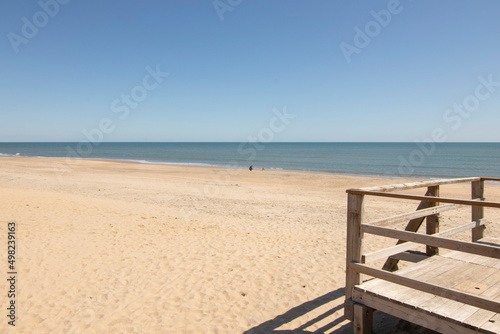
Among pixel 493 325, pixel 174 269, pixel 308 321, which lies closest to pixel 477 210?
pixel 493 325

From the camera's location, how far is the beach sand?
4391 mm

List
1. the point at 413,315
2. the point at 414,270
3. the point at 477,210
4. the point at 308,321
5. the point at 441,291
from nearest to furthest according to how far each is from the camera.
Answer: the point at 441,291 → the point at 413,315 → the point at 414,270 → the point at 308,321 → the point at 477,210

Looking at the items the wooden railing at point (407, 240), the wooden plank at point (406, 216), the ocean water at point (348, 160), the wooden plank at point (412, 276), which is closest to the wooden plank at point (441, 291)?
the wooden railing at point (407, 240)

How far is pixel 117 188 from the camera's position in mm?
17188

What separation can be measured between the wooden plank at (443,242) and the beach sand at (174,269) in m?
1.48

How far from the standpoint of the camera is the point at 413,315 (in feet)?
10.5

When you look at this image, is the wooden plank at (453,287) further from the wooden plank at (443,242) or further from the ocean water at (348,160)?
the ocean water at (348,160)

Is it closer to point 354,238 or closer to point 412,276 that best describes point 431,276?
point 412,276

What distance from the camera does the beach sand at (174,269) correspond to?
173 inches

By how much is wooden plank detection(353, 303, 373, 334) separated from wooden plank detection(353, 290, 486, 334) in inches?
3.3

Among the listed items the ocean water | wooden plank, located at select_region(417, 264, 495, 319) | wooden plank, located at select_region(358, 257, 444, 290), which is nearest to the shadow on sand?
wooden plank, located at select_region(358, 257, 444, 290)

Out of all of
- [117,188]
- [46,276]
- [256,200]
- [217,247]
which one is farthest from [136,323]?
[117,188]

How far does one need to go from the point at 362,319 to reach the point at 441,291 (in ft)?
3.14

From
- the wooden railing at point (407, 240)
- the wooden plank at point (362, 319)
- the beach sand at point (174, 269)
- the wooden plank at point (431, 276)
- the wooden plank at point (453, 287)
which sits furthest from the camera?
the beach sand at point (174, 269)
